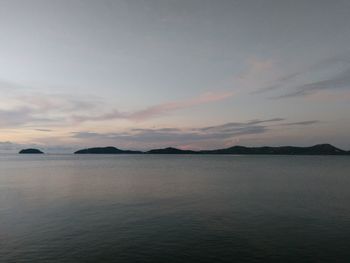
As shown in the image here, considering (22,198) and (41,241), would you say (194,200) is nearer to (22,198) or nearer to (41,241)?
(41,241)

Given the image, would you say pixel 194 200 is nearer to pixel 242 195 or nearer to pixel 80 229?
pixel 242 195

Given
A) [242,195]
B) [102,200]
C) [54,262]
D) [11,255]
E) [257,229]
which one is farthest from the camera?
[242,195]

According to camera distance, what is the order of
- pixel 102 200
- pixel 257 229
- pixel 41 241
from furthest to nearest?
pixel 102 200
pixel 257 229
pixel 41 241

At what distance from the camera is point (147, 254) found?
28.6 metres

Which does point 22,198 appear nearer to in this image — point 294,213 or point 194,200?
point 194,200

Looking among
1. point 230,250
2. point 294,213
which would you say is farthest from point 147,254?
point 294,213

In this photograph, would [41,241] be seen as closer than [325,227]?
Yes

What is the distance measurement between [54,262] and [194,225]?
64.0 ft

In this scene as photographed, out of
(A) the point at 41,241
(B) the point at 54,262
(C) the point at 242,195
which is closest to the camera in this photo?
(B) the point at 54,262

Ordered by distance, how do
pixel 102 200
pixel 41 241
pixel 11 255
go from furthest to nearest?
pixel 102 200, pixel 41 241, pixel 11 255

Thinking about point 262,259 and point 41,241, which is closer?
point 262,259

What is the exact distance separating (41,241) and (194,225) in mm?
19919

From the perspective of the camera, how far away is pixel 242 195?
6825 cm

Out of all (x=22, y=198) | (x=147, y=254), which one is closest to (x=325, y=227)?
(x=147, y=254)
